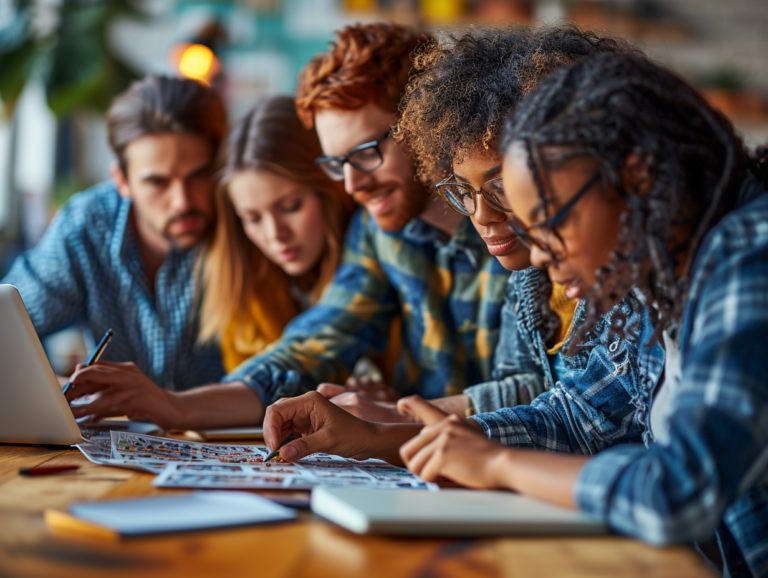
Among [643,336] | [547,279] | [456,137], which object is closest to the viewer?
[643,336]

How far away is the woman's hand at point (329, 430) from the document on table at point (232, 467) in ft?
0.05

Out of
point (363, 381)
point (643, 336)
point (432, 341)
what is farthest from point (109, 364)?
point (643, 336)

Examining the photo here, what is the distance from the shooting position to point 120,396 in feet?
4.06

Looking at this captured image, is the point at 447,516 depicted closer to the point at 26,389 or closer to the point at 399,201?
the point at 26,389

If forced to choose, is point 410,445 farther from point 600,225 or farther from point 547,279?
point 547,279

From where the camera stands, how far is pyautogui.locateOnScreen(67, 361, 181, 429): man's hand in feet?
4.04

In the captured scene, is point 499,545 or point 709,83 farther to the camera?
point 709,83

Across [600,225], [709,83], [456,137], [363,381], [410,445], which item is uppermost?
[709,83]

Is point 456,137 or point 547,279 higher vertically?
point 456,137

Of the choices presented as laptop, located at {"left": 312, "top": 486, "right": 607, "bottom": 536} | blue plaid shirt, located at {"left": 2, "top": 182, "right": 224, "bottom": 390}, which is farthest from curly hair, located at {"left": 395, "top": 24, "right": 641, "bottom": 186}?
blue plaid shirt, located at {"left": 2, "top": 182, "right": 224, "bottom": 390}

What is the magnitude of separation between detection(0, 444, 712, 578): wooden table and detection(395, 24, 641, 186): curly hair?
25.5 inches

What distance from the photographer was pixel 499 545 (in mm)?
596

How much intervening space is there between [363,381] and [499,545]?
93 centimetres

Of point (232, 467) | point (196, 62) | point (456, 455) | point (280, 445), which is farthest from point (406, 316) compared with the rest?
point (196, 62)
